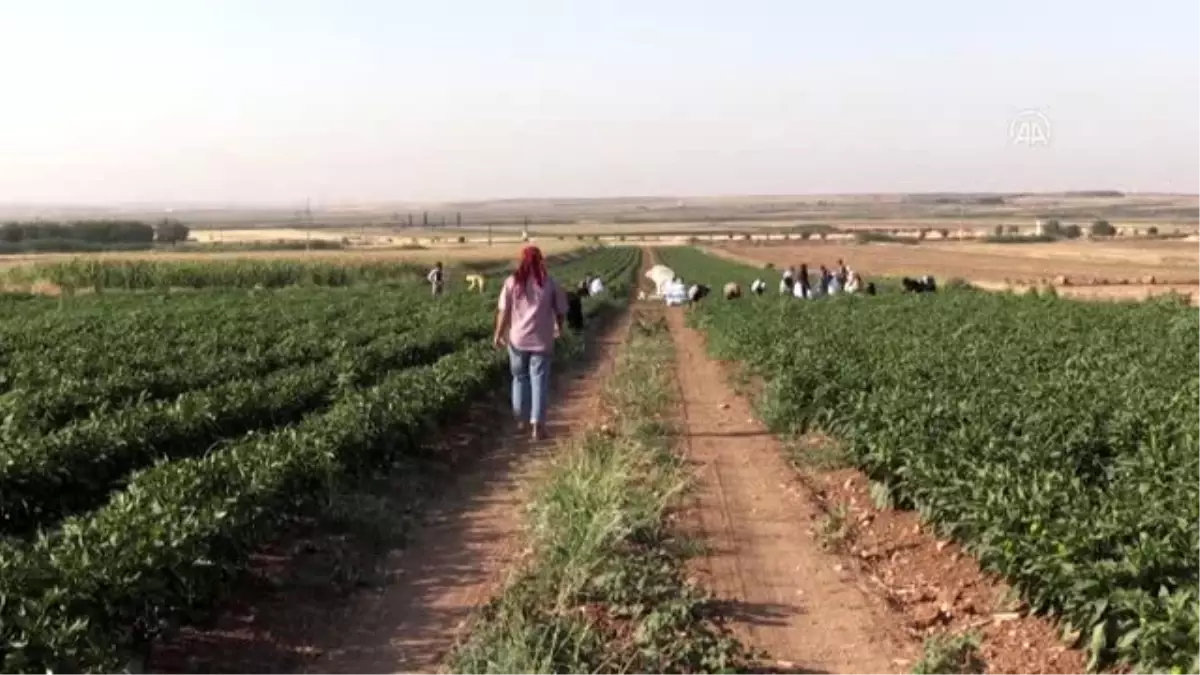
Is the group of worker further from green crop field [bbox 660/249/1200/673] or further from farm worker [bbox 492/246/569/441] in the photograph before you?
farm worker [bbox 492/246/569/441]

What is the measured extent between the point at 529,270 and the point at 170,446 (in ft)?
12.6

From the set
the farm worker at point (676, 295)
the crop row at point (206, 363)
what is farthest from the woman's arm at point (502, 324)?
the farm worker at point (676, 295)

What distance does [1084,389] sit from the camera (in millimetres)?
10562

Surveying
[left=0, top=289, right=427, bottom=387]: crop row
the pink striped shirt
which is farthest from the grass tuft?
[left=0, top=289, right=427, bottom=387]: crop row

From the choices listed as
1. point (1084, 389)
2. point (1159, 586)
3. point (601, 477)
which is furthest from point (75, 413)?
point (1159, 586)

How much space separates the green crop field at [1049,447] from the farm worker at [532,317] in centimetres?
257

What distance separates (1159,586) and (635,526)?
3271 millimetres

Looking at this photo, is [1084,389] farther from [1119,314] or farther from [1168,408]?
[1119,314]

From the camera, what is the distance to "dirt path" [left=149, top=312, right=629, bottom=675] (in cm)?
611

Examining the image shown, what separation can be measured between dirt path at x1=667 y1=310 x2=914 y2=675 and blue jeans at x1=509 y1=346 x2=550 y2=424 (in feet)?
5.38

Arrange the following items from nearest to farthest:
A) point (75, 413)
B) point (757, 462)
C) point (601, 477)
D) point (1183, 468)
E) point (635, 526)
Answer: point (1183, 468) < point (635, 526) < point (601, 477) < point (757, 462) < point (75, 413)

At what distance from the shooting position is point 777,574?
25.3ft

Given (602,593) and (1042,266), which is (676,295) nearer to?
(602,593)

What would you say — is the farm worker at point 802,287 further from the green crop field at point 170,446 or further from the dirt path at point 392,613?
the dirt path at point 392,613
